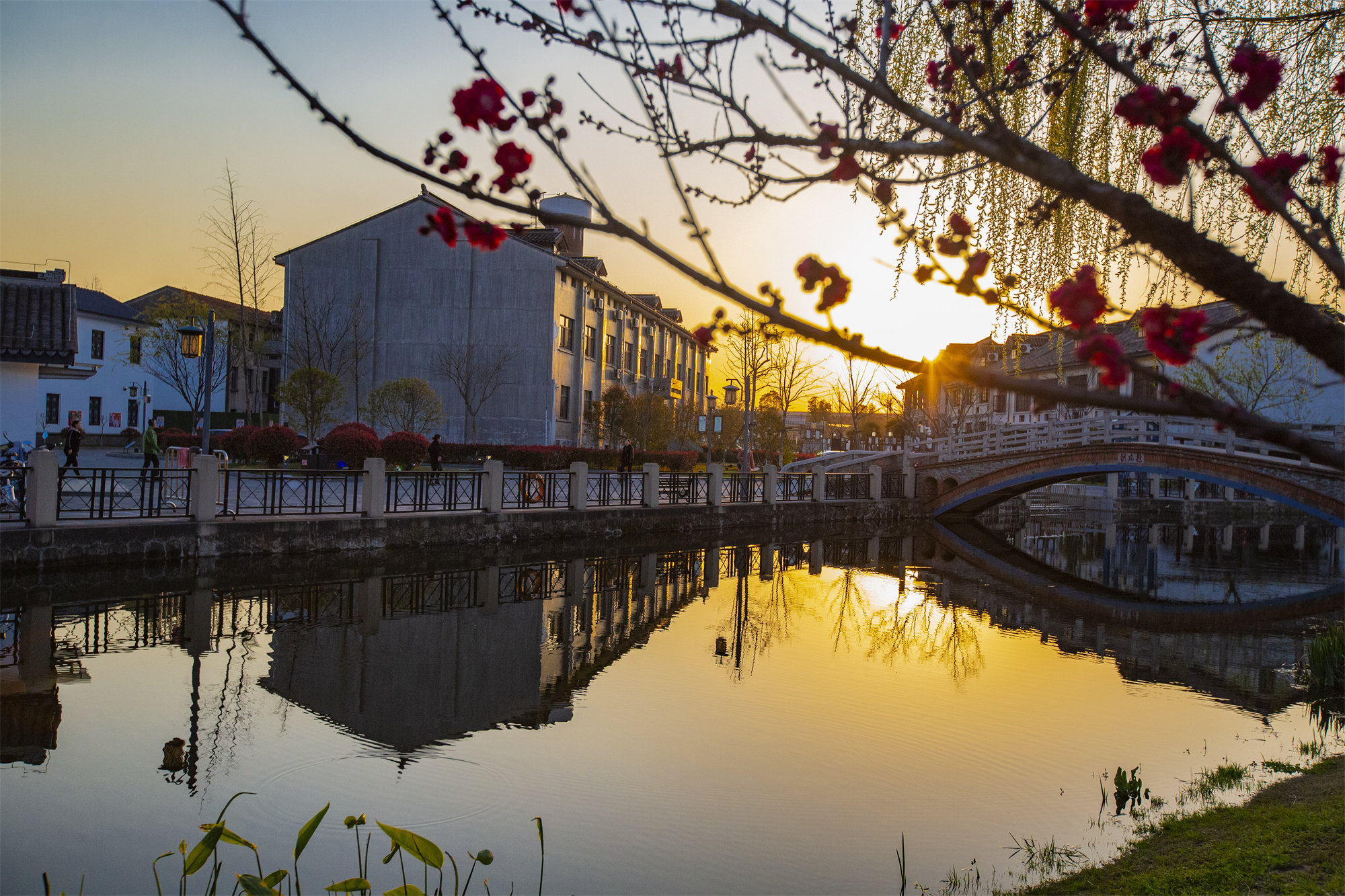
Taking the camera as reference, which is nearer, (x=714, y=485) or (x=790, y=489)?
(x=714, y=485)

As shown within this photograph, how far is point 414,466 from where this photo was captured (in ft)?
96.3

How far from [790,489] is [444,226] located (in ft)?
95.4

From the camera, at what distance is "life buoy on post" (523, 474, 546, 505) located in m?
21.2

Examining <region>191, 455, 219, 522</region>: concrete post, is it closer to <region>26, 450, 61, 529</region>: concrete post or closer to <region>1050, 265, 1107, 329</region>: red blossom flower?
<region>26, 450, 61, 529</region>: concrete post

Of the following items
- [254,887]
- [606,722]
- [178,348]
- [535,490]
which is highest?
[178,348]

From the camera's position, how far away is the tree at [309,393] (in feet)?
102

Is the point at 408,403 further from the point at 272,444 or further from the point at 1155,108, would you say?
the point at 1155,108

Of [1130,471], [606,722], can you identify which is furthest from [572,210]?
[606,722]

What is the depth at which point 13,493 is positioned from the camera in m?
16.5

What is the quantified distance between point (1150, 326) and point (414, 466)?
94.0ft

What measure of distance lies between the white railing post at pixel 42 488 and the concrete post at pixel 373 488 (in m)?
4.88

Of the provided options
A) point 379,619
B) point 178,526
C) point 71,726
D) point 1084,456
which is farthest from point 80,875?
point 1084,456

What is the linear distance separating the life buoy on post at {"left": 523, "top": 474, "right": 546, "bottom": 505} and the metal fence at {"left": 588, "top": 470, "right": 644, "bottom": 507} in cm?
134

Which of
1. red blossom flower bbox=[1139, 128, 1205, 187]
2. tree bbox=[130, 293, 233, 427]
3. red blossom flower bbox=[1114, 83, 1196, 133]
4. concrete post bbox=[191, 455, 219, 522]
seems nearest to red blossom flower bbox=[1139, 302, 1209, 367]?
red blossom flower bbox=[1139, 128, 1205, 187]
